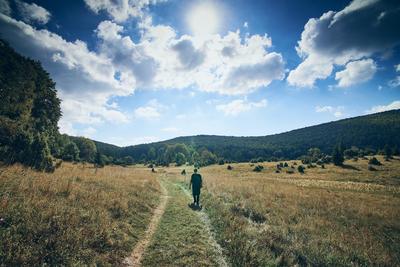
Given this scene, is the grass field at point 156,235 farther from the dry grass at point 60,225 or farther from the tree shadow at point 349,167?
the tree shadow at point 349,167

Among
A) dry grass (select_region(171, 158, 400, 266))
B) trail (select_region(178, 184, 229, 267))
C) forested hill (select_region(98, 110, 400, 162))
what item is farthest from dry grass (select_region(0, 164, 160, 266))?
forested hill (select_region(98, 110, 400, 162))

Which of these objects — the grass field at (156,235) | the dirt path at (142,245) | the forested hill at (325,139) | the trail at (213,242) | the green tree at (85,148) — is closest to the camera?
the grass field at (156,235)

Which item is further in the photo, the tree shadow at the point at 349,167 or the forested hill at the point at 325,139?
the forested hill at the point at 325,139

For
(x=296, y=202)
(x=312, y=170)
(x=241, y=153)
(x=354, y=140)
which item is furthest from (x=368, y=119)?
(x=296, y=202)

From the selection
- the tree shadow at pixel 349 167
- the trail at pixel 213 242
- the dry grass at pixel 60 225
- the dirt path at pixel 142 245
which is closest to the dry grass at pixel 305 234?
the trail at pixel 213 242

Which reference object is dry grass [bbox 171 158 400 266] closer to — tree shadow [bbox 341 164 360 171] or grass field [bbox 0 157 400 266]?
grass field [bbox 0 157 400 266]

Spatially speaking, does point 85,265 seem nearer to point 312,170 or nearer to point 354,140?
point 312,170

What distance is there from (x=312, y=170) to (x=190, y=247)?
55.7m

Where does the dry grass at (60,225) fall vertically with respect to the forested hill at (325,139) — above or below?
below

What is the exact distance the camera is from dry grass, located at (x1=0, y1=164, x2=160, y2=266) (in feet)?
16.9

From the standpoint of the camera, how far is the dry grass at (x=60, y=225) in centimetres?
516

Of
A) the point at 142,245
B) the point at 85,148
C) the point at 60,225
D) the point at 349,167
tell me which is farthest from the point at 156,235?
the point at 85,148

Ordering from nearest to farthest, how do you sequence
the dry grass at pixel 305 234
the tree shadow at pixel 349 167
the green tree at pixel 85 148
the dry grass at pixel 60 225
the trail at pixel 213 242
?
1. the dry grass at pixel 60 225
2. the trail at pixel 213 242
3. the dry grass at pixel 305 234
4. the tree shadow at pixel 349 167
5. the green tree at pixel 85 148

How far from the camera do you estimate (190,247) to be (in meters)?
7.08
